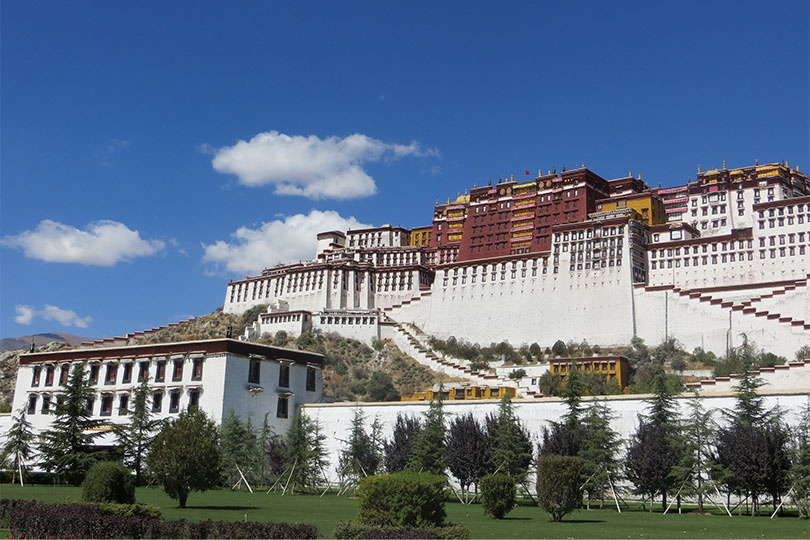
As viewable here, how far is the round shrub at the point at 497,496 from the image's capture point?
2534cm

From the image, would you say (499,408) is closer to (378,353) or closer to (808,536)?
(808,536)

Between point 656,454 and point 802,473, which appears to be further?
point 656,454

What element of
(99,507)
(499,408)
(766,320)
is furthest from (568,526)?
(766,320)

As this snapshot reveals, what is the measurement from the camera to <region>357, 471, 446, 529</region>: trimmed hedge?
1842 cm

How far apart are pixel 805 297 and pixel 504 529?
55581 mm

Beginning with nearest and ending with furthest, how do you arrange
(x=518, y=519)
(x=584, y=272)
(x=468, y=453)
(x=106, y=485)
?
(x=106, y=485)
(x=518, y=519)
(x=468, y=453)
(x=584, y=272)

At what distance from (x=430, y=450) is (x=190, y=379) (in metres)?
16.2

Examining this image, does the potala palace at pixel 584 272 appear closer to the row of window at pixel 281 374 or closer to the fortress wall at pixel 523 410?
the fortress wall at pixel 523 410

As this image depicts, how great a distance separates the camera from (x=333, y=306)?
98938 millimetres

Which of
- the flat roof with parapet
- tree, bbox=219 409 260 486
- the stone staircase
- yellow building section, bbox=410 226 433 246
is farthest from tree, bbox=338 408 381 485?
yellow building section, bbox=410 226 433 246

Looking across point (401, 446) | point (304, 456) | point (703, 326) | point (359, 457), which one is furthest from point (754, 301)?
point (304, 456)

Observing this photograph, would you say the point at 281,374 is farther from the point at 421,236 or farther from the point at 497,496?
the point at 421,236

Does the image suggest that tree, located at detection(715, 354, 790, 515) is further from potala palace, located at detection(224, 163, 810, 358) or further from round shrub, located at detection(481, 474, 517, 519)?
potala palace, located at detection(224, 163, 810, 358)

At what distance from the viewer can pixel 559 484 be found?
80.5 feet
